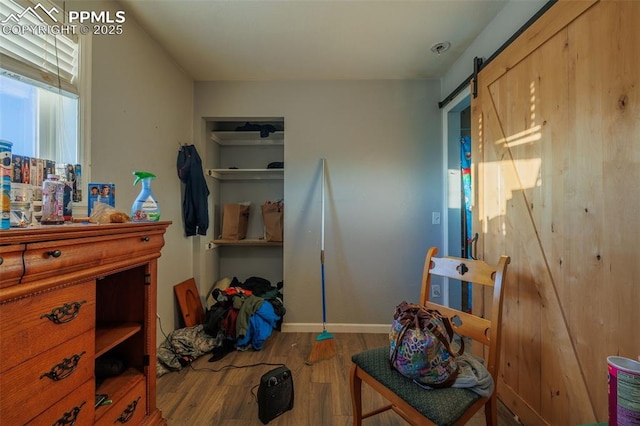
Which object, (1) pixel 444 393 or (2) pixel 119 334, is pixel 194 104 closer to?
(2) pixel 119 334

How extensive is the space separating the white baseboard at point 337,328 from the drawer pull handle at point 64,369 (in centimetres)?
177

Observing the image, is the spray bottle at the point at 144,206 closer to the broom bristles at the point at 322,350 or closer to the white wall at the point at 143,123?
the white wall at the point at 143,123

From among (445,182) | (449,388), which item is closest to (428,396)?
(449,388)

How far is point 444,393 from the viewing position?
3.13 ft

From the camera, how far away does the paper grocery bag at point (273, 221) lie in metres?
2.61

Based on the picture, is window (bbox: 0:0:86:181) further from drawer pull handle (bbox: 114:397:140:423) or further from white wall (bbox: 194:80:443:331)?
white wall (bbox: 194:80:443:331)

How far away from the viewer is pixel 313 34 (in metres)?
1.81

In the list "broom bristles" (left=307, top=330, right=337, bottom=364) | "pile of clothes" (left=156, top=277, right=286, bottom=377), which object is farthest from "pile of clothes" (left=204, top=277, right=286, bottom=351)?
"broom bristles" (left=307, top=330, right=337, bottom=364)

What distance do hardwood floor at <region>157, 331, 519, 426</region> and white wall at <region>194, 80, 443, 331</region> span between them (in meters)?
0.48

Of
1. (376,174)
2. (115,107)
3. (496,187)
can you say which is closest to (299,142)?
(376,174)

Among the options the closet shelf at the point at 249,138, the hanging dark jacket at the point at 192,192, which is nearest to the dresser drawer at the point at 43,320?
the hanging dark jacket at the point at 192,192

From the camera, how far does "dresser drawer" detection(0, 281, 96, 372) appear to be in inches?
26.1

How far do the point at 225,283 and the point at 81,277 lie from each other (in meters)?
1.93

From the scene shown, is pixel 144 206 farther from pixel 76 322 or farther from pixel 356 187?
pixel 356 187
